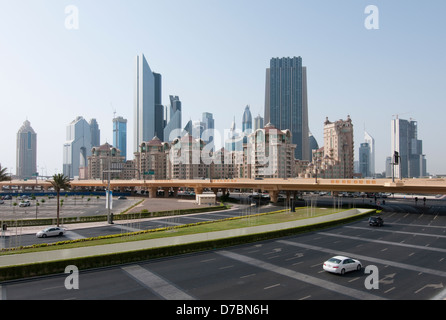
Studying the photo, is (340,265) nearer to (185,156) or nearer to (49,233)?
(49,233)

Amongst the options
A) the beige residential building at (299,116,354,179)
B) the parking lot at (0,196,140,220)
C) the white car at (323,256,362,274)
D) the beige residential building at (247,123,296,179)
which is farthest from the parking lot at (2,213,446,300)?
the beige residential building at (299,116,354,179)

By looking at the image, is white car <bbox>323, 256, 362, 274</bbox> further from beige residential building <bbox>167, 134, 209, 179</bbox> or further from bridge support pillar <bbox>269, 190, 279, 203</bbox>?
beige residential building <bbox>167, 134, 209, 179</bbox>

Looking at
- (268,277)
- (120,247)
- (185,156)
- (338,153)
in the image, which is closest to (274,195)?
(120,247)

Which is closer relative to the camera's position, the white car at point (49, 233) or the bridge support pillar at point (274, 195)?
the white car at point (49, 233)

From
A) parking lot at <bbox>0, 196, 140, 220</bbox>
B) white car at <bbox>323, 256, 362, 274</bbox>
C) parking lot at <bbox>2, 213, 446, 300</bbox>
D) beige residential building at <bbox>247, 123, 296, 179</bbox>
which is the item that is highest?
Result: beige residential building at <bbox>247, 123, 296, 179</bbox>

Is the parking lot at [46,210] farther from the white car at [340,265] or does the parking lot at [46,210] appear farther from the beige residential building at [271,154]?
the beige residential building at [271,154]

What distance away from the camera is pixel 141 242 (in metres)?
29.6

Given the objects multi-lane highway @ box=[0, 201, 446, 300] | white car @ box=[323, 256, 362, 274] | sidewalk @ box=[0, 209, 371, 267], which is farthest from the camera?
white car @ box=[323, 256, 362, 274]

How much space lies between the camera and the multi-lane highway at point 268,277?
20672 mm

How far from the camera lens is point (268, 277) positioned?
2411cm

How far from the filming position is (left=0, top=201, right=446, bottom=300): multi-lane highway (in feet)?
67.8

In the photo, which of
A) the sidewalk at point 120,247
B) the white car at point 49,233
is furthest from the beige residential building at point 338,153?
the white car at point 49,233
